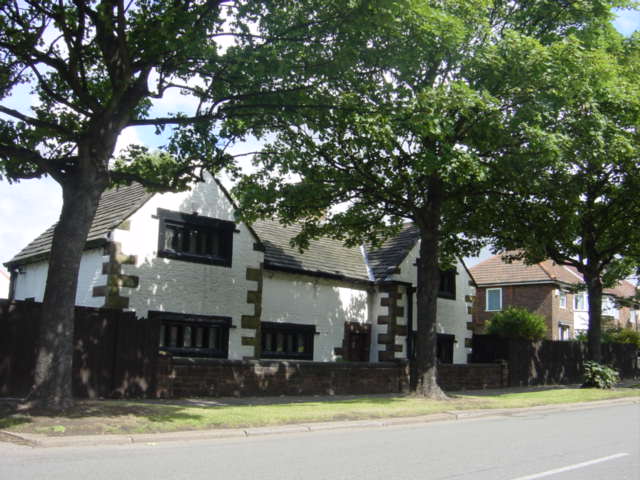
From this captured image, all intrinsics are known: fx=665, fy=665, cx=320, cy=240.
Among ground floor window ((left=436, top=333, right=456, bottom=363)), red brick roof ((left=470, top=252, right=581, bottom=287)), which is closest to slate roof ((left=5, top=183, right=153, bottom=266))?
ground floor window ((left=436, top=333, right=456, bottom=363))

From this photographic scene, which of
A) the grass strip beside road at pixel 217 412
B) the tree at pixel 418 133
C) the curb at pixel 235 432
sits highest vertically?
the tree at pixel 418 133

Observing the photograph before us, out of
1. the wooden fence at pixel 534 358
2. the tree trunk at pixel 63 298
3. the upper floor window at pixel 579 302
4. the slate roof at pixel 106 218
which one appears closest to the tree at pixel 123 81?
the tree trunk at pixel 63 298

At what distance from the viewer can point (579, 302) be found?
48000mm

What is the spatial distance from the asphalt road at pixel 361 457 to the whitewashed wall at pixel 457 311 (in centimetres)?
1401

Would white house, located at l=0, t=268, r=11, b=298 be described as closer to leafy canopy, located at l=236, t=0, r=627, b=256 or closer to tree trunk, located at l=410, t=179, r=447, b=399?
leafy canopy, located at l=236, t=0, r=627, b=256

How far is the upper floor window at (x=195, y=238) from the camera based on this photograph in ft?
63.8

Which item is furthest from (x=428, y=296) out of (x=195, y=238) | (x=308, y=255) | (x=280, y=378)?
(x=195, y=238)

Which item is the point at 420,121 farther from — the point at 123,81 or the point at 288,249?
the point at 288,249

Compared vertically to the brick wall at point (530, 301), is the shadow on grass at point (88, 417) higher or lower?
lower

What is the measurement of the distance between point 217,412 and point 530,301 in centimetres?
3497

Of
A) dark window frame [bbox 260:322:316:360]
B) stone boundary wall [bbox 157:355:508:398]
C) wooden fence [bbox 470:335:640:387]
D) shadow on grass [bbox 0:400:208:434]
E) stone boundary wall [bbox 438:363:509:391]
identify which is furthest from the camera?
wooden fence [bbox 470:335:640:387]

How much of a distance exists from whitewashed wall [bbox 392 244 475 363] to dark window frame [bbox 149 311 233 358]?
886cm

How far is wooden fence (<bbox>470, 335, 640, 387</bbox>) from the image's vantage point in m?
27.0

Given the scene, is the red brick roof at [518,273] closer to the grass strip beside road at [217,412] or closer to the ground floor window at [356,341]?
the ground floor window at [356,341]
